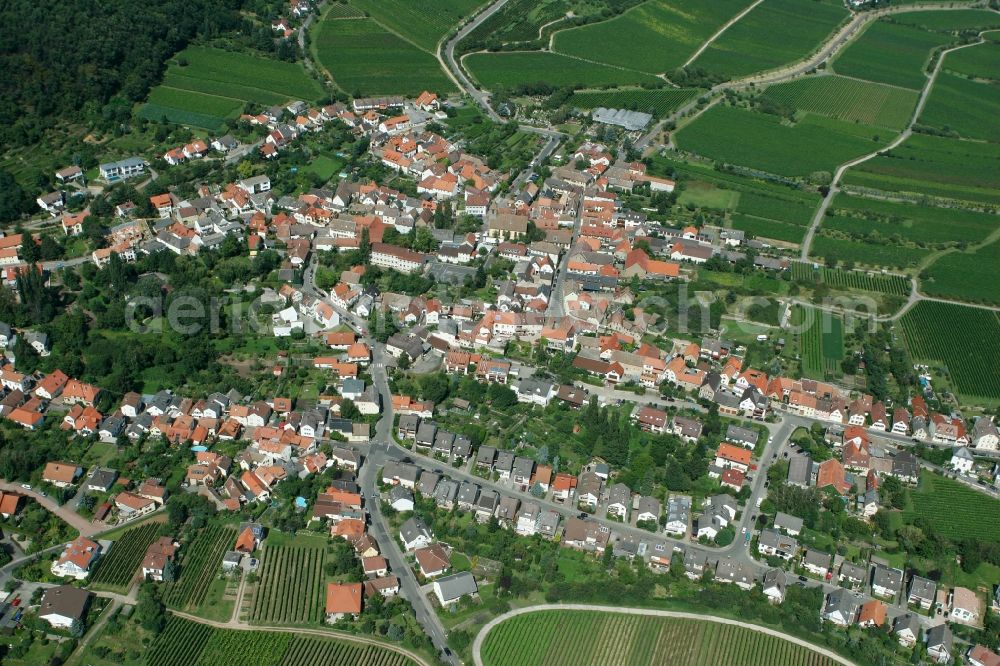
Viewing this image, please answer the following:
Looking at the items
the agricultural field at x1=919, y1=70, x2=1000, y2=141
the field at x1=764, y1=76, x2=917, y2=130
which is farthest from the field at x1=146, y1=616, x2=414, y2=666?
the agricultural field at x1=919, y1=70, x2=1000, y2=141

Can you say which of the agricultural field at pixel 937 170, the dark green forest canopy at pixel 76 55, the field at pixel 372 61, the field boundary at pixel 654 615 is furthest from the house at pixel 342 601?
the field at pixel 372 61

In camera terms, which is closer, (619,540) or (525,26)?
(619,540)

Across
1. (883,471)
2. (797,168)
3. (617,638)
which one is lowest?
(617,638)

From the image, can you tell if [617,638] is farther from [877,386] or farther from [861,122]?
[861,122]

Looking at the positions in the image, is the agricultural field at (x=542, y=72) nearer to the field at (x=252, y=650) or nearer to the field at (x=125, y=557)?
the field at (x=125, y=557)

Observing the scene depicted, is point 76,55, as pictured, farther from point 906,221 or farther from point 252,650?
point 906,221

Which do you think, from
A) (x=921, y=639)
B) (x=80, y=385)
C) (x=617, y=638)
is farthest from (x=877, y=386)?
(x=80, y=385)
